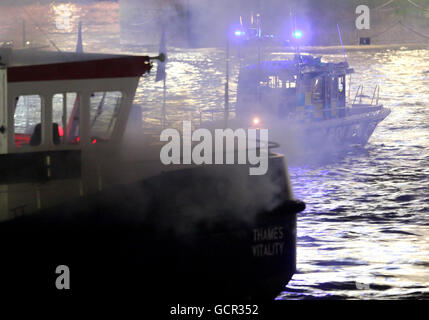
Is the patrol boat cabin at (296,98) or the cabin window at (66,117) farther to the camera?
the patrol boat cabin at (296,98)

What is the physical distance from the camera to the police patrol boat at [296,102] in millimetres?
34000

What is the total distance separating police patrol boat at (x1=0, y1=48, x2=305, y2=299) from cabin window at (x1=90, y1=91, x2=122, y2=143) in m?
0.01

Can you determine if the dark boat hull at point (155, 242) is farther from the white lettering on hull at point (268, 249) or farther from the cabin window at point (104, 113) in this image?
the cabin window at point (104, 113)

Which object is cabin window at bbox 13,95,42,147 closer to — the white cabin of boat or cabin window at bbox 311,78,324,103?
the white cabin of boat

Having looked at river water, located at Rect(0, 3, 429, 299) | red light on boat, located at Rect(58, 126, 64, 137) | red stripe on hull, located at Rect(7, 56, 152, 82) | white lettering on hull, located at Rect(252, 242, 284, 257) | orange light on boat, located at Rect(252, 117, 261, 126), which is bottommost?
river water, located at Rect(0, 3, 429, 299)

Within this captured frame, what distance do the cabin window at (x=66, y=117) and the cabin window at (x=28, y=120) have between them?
184 mm

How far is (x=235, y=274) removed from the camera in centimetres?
1108

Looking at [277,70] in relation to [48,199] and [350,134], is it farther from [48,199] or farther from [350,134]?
[48,199]

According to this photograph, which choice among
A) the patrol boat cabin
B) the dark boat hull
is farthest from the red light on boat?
the patrol boat cabin

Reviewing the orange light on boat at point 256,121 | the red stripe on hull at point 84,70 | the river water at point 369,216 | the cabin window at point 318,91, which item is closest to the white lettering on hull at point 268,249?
the red stripe on hull at point 84,70

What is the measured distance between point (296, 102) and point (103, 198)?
985 inches

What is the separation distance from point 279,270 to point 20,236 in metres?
3.67

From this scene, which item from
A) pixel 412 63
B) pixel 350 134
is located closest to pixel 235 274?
pixel 350 134

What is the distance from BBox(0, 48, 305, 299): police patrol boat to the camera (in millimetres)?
9797
